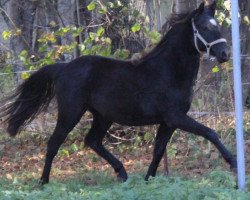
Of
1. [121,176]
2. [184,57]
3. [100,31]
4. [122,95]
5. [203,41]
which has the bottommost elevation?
[121,176]

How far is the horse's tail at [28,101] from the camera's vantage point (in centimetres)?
915

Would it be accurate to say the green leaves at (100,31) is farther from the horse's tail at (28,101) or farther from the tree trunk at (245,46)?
the tree trunk at (245,46)

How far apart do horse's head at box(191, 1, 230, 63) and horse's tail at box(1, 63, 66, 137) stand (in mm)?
2252

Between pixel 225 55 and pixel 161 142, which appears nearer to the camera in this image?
pixel 225 55

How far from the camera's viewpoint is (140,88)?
26.8 feet

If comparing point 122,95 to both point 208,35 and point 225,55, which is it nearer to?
point 208,35

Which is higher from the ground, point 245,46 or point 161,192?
point 245,46

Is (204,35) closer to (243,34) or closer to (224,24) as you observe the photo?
(224,24)

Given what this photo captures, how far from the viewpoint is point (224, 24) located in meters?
10.5

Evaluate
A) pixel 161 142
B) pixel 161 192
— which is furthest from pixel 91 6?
pixel 161 192

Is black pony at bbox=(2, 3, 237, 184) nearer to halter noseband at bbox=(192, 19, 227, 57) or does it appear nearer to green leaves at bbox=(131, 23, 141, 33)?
halter noseband at bbox=(192, 19, 227, 57)

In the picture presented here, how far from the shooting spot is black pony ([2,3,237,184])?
7.86m

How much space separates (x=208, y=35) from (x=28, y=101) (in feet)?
9.27

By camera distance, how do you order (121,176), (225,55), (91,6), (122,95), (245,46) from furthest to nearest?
(245,46), (91,6), (121,176), (122,95), (225,55)
